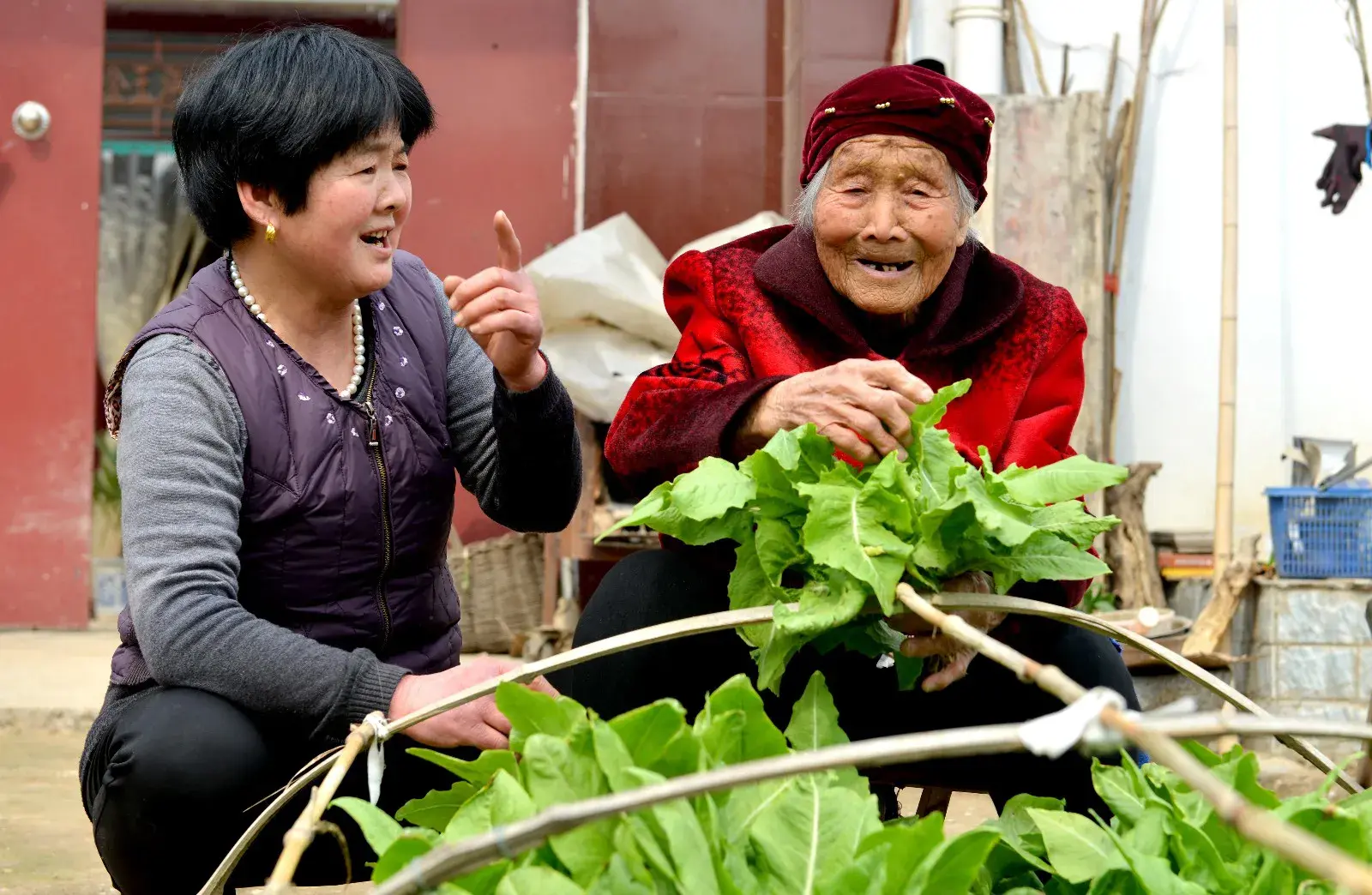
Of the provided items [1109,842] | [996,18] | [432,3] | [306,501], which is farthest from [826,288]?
[432,3]

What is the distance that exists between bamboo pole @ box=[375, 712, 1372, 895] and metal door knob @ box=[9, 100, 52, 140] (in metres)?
5.45

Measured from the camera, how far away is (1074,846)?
55.7 inches

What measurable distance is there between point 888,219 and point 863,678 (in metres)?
0.61

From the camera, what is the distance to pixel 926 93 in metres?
2.00

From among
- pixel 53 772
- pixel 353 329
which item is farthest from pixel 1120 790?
pixel 53 772

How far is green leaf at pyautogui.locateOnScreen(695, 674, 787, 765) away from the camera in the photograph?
1.39 m

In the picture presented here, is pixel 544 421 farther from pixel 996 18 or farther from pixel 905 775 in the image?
pixel 996 18

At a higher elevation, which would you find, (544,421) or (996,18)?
(996,18)

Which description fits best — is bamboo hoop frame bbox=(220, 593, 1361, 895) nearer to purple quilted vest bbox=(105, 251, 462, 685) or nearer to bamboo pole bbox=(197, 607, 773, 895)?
bamboo pole bbox=(197, 607, 773, 895)

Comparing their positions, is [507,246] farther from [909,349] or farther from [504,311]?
[909,349]

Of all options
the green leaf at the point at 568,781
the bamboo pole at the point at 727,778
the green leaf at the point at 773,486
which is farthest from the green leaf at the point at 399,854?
the green leaf at the point at 773,486

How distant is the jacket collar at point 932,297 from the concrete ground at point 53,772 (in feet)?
3.57

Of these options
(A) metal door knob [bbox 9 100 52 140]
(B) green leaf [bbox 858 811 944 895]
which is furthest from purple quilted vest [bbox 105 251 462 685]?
(A) metal door knob [bbox 9 100 52 140]

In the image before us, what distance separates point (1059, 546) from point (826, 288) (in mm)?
676
